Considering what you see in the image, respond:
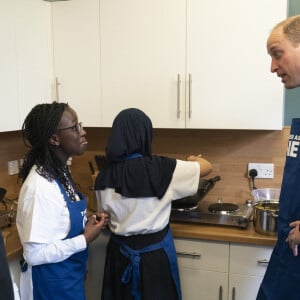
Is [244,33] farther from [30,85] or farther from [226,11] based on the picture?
[30,85]

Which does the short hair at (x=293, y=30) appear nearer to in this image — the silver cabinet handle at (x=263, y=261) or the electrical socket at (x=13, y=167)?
the silver cabinet handle at (x=263, y=261)

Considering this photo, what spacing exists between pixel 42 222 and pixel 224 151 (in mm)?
1228

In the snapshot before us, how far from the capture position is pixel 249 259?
1.75 metres

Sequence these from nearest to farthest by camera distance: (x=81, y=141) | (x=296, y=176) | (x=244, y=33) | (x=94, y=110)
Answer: (x=296, y=176)
(x=81, y=141)
(x=244, y=33)
(x=94, y=110)

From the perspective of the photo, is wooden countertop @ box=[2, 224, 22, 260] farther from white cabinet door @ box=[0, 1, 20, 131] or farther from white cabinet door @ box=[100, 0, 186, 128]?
white cabinet door @ box=[100, 0, 186, 128]

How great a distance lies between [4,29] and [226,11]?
1.07 metres

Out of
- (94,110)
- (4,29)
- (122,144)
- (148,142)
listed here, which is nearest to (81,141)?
(122,144)

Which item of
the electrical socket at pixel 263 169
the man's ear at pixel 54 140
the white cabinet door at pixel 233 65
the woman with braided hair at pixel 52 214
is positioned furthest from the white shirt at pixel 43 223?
the electrical socket at pixel 263 169

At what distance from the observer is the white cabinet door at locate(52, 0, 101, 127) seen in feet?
6.67

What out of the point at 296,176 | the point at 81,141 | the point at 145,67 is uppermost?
the point at 145,67

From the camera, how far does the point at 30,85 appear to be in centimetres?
200

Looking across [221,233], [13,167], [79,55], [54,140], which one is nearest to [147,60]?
[79,55]

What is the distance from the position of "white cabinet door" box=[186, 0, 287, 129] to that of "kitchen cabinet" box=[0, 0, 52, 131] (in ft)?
2.67

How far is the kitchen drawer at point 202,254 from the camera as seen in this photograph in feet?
5.87
